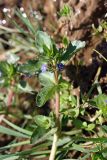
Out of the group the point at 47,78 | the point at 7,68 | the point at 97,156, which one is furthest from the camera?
the point at 7,68

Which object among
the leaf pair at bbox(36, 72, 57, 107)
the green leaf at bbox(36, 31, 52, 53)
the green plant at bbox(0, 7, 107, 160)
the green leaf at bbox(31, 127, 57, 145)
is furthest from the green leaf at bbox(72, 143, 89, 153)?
the green leaf at bbox(36, 31, 52, 53)

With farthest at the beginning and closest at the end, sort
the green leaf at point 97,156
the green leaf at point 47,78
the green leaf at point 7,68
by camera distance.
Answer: the green leaf at point 7,68, the green leaf at point 47,78, the green leaf at point 97,156

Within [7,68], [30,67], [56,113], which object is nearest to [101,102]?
[56,113]

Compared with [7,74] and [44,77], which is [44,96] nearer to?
[44,77]

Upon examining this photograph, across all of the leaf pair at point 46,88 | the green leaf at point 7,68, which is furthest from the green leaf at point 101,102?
the green leaf at point 7,68

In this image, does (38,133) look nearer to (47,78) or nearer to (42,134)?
(42,134)

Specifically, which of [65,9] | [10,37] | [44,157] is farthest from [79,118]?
[10,37]

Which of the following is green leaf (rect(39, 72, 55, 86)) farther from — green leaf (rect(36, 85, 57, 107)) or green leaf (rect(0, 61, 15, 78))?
green leaf (rect(0, 61, 15, 78))

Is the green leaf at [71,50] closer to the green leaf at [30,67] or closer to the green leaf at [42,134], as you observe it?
the green leaf at [30,67]
